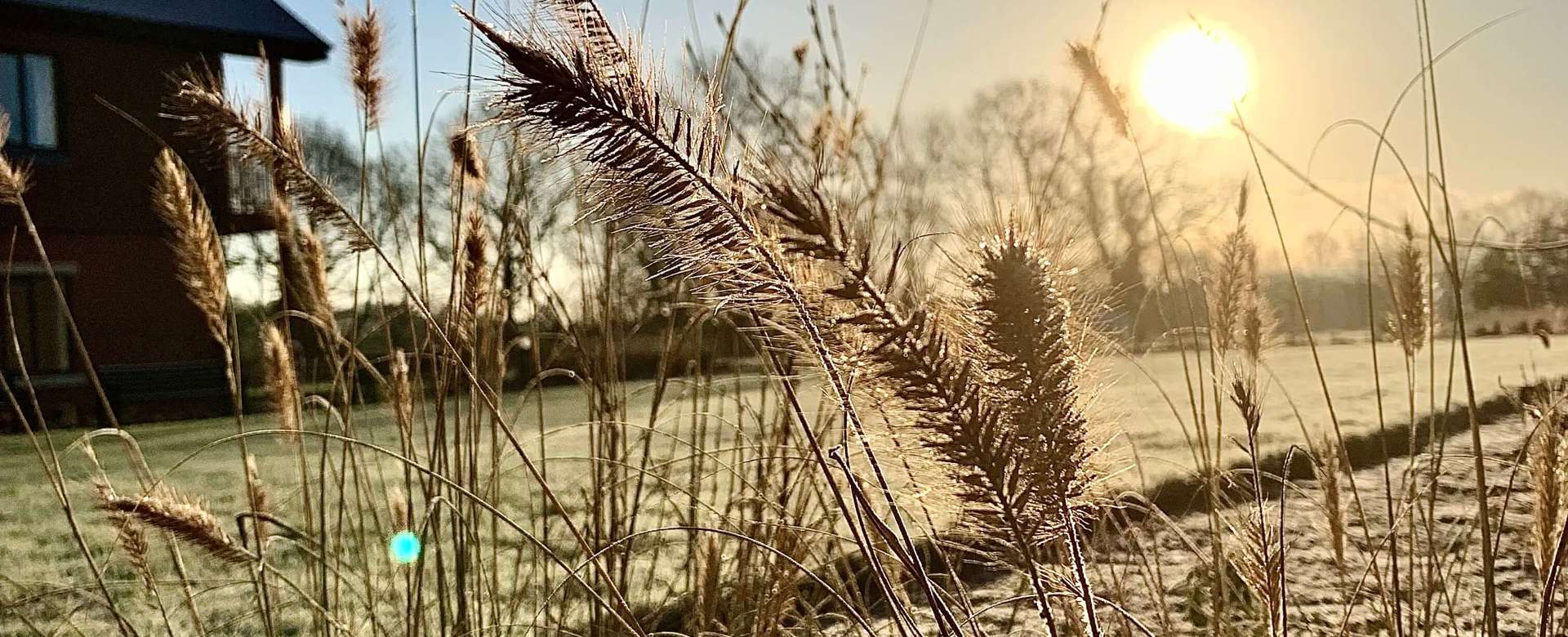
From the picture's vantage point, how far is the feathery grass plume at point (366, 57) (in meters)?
1.44

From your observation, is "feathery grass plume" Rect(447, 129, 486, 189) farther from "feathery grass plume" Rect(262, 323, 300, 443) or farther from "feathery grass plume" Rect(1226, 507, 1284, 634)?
"feathery grass plume" Rect(1226, 507, 1284, 634)

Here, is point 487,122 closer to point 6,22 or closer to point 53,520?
point 53,520

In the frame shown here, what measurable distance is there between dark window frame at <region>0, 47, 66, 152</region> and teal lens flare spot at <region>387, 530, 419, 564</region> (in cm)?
1112

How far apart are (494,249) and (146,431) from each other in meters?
9.12

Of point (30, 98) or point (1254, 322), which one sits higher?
point (30, 98)

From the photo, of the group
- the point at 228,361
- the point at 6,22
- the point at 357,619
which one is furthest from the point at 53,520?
the point at 6,22

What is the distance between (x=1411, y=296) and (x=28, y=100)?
41.2ft

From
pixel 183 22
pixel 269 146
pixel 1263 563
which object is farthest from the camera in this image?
pixel 183 22

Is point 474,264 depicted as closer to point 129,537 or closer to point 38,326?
point 129,537

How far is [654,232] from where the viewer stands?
A: 1.85 ft

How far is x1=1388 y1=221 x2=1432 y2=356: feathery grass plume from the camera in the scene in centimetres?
148

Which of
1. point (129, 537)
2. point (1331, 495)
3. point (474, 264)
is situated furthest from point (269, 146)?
point (1331, 495)

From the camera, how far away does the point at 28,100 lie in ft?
34.6

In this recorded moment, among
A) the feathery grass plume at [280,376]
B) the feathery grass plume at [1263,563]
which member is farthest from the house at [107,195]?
the feathery grass plume at [1263,563]
